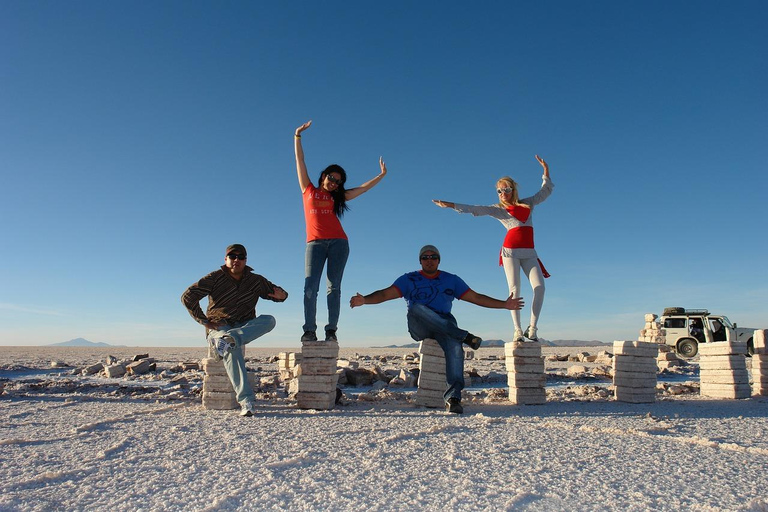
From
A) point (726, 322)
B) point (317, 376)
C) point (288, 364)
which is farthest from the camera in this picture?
point (726, 322)

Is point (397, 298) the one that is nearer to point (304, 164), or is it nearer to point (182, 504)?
point (304, 164)

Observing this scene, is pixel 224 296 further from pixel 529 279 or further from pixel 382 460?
pixel 529 279

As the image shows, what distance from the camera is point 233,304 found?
18.0 feet

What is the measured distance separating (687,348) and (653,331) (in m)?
3.02

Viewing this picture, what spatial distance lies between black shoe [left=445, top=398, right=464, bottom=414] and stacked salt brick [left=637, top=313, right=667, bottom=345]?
811 inches

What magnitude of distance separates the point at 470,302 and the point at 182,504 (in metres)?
4.11

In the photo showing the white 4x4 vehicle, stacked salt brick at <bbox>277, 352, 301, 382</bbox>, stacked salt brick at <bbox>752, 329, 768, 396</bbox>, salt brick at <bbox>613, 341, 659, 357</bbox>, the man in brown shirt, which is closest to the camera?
the man in brown shirt

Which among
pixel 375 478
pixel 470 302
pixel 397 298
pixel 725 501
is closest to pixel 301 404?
pixel 397 298

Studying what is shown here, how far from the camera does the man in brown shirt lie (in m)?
5.22

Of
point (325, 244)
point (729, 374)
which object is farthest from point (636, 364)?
point (325, 244)

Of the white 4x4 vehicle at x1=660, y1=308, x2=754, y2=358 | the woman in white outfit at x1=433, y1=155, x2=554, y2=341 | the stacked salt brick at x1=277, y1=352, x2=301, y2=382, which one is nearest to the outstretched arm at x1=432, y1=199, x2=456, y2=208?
the woman in white outfit at x1=433, y1=155, x2=554, y2=341

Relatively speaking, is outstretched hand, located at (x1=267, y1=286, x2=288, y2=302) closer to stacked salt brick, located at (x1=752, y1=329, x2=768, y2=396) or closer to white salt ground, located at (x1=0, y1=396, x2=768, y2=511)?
white salt ground, located at (x1=0, y1=396, x2=768, y2=511)

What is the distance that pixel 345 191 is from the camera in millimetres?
6391

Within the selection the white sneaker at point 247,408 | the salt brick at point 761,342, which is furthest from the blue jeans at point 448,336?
the salt brick at point 761,342
